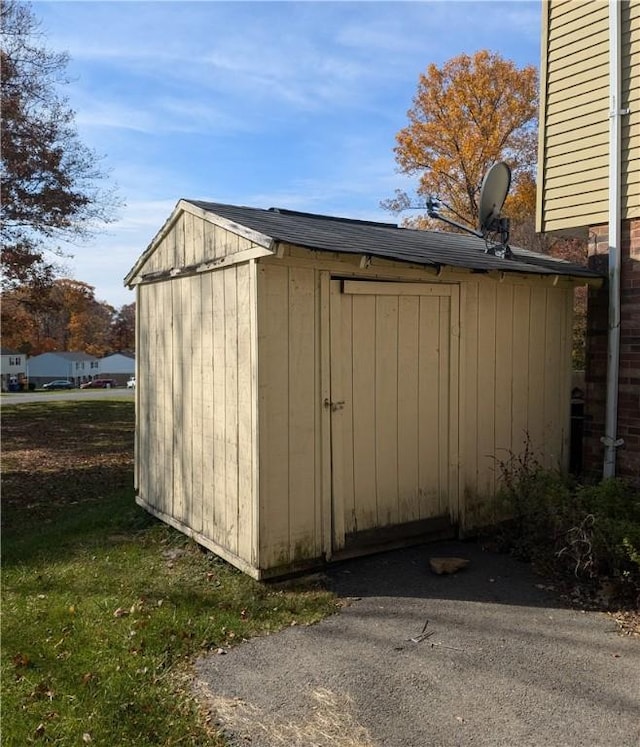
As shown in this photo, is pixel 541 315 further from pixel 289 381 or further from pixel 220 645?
pixel 220 645

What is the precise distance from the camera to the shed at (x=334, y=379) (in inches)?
174

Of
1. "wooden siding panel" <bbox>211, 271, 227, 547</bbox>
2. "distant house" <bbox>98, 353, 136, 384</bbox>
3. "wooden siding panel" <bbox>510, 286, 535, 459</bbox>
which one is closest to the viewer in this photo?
"wooden siding panel" <bbox>211, 271, 227, 547</bbox>

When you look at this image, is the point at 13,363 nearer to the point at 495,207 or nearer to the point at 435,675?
the point at 495,207

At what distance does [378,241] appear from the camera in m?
5.32

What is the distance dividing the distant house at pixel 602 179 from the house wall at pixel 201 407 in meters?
3.25

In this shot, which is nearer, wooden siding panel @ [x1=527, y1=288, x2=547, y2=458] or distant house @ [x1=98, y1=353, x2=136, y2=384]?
wooden siding panel @ [x1=527, y1=288, x2=547, y2=458]

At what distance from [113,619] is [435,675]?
2047mm

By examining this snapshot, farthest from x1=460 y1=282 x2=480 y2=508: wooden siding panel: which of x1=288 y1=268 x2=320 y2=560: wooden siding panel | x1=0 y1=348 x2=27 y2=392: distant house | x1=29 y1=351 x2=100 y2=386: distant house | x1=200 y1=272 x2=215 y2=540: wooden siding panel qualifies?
x1=29 y1=351 x2=100 y2=386: distant house

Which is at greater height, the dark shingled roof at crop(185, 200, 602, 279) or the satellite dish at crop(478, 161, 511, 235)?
the satellite dish at crop(478, 161, 511, 235)

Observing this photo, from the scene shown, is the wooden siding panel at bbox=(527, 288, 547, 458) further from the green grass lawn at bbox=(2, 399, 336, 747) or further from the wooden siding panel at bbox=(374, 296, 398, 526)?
the green grass lawn at bbox=(2, 399, 336, 747)

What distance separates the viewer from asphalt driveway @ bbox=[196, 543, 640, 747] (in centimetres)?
276

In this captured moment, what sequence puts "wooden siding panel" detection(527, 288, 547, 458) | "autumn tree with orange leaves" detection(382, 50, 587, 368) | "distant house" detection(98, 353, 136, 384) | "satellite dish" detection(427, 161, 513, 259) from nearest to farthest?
1. "wooden siding panel" detection(527, 288, 547, 458)
2. "satellite dish" detection(427, 161, 513, 259)
3. "autumn tree with orange leaves" detection(382, 50, 587, 368)
4. "distant house" detection(98, 353, 136, 384)

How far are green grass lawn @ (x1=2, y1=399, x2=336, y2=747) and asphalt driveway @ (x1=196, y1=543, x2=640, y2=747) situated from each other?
19 cm

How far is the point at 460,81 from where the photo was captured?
20719 millimetres
